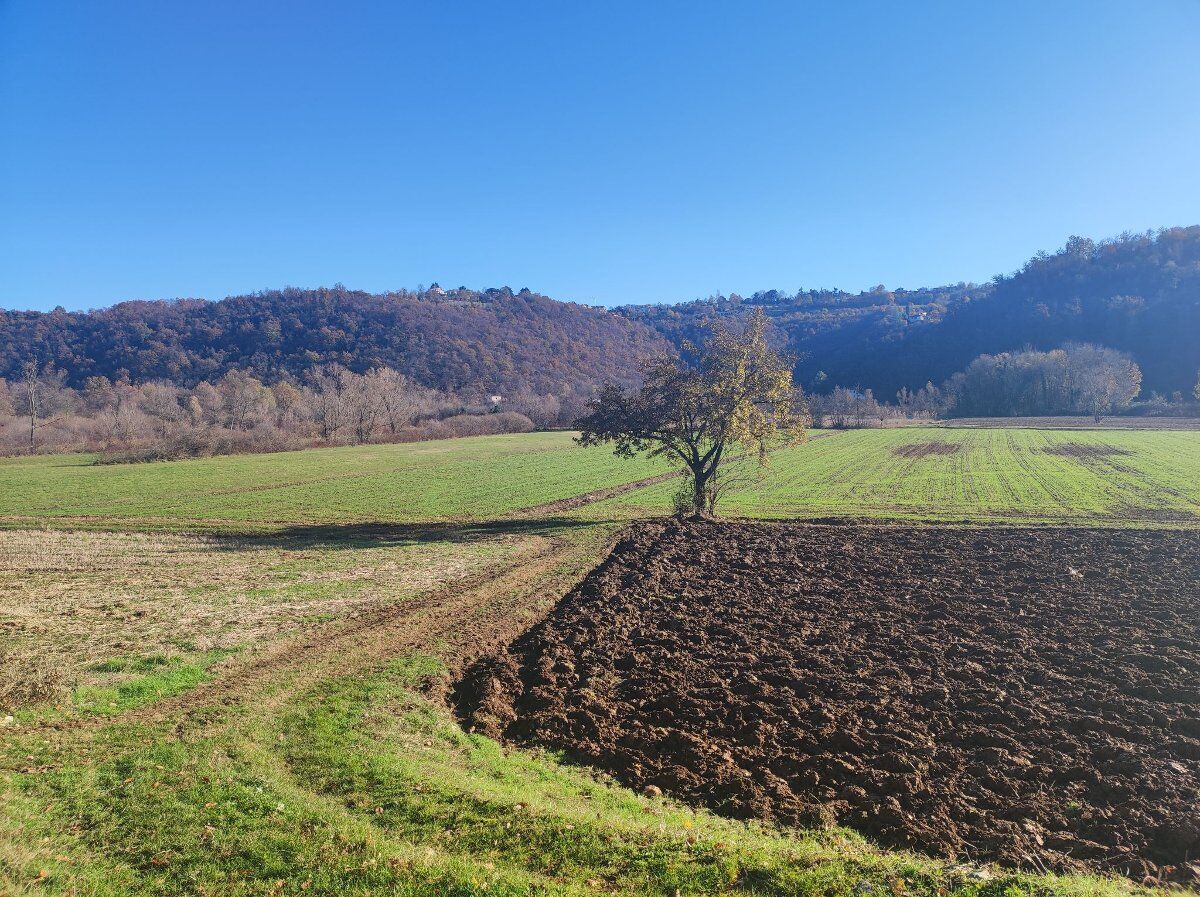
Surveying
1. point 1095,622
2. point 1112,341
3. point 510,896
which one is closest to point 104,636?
point 510,896

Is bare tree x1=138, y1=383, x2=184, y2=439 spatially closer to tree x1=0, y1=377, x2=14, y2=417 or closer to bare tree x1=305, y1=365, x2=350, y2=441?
tree x1=0, y1=377, x2=14, y2=417

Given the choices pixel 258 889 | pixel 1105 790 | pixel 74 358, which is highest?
pixel 74 358

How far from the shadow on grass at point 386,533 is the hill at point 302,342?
110 m

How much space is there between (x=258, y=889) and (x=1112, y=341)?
196 meters

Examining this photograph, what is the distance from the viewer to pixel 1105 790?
850 cm

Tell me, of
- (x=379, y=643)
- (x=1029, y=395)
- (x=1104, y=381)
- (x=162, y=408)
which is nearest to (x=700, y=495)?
(x=379, y=643)

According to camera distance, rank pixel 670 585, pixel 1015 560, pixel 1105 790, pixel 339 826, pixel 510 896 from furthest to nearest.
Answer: pixel 1015 560
pixel 670 585
pixel 1105 790
pixel 339 826
pixel 510 896

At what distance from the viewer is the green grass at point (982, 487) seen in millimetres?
31953

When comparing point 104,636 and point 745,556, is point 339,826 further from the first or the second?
point 745,556

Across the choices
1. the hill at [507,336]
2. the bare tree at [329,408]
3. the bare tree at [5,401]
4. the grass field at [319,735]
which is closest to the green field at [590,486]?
the grass field at [319,735]

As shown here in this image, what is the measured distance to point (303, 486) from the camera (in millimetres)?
48156

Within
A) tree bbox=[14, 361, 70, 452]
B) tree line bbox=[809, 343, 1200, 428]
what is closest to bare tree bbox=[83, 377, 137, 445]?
tree bbox=[14, 361, 70, 452]

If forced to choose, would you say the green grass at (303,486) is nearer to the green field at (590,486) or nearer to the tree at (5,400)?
the green field at (590,486)

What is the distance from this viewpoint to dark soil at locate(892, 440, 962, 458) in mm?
62006
